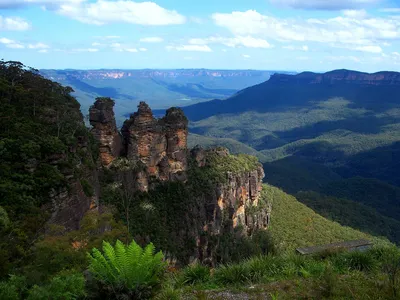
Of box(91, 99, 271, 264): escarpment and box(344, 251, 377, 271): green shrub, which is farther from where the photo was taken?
box(91, 99, 271, 264): escarpment

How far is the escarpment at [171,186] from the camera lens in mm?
34656

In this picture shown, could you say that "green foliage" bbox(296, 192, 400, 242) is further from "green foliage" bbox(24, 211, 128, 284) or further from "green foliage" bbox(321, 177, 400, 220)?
"green foliage" bbox(24, 211, 128, 284)

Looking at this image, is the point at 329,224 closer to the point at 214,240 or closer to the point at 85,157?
the point at 214,240

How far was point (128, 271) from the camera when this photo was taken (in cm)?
1023

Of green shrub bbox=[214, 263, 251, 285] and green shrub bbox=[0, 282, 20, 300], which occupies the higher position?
green shrub bbox=[0, 282, 20, 300]

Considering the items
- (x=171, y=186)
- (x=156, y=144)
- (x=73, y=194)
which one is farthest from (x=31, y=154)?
(x=171, y=186)

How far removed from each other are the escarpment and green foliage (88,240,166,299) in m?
19.1

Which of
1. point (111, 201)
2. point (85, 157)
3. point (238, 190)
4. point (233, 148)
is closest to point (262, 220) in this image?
point (238, 190)

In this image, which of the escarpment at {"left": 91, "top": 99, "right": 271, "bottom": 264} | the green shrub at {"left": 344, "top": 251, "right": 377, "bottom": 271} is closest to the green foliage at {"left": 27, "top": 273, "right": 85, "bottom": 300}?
the green shrub at {"left": 344, "top": 251, "right": 377, "bottom": 271}

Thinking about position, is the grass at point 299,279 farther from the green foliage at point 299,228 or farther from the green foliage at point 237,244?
the green foliage at point 299,228

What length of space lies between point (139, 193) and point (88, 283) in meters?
26.9

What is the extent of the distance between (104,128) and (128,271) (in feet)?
85.6

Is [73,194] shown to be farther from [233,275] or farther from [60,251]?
[233,275]

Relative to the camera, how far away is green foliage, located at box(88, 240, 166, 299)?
9.89 metres
